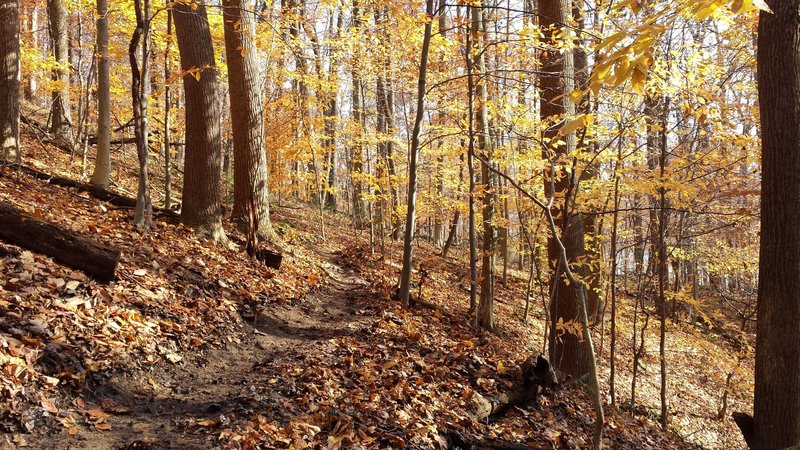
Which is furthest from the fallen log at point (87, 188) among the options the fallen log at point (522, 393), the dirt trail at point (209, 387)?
the fallen log at point (522, 393)

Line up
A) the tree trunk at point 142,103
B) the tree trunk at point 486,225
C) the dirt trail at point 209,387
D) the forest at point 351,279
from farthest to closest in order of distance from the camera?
the tree trunk at point 486,225 → the tree trunk at point 142,103 → the forest at point 351,279 → the dirt trail at point 209,387

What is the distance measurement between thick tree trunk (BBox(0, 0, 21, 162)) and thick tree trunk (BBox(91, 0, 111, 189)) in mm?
1165

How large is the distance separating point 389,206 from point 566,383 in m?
8.41

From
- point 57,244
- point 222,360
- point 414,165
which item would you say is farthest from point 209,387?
point 414,165

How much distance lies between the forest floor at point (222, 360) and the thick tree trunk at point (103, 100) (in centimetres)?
132

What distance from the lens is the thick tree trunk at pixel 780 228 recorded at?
15.5ft

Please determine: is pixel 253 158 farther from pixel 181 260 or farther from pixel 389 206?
pixel 389 206

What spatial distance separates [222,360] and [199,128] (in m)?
4.37

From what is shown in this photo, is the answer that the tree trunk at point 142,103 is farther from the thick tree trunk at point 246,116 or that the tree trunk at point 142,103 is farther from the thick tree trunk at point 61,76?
the thick tree trunk at point 61,76

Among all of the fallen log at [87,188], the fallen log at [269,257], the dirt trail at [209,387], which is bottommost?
the dirt trail at [209,387]

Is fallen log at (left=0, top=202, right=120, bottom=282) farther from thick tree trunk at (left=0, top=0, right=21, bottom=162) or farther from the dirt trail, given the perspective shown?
thick tree trunk at (left=0, top=0, right=21, bottom=162)

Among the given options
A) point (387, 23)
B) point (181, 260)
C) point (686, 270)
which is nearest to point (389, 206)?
point (387, 23)

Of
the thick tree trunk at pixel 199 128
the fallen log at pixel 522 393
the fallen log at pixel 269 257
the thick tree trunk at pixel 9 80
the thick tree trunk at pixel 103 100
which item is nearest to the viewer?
the fallen log at pixel 522 393

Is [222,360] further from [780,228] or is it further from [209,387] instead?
[780,228]
